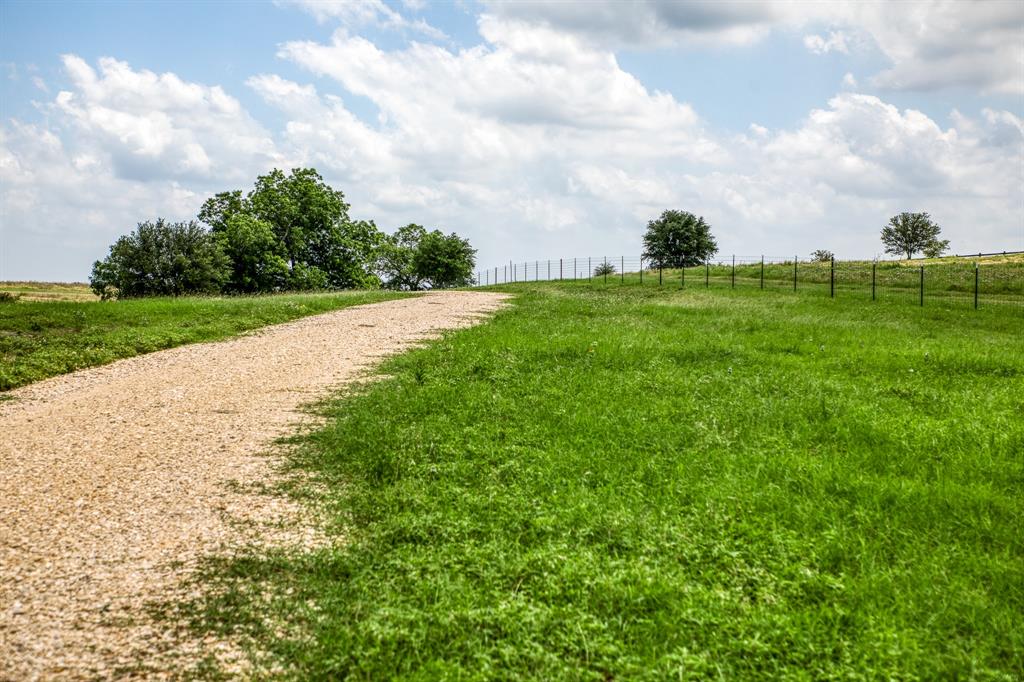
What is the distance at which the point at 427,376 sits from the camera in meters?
12.9

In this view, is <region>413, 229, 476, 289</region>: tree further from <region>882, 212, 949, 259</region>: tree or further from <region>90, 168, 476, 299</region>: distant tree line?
<region>882, 212, 949, 259</region>: tree

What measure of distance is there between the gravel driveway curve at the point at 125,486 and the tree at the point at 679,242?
74.6 m

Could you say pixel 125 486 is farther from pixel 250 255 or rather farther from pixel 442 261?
pixel 442 261

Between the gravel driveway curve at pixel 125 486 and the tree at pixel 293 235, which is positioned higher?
the tree at pixel 293 235

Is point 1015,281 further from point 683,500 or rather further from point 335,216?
point 335,216

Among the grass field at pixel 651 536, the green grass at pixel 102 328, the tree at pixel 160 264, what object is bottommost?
the grass field at pixel 651 536

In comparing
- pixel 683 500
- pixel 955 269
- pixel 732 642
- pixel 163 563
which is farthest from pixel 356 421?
pixel 955 269

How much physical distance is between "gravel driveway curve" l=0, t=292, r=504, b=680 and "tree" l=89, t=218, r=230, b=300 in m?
22.7

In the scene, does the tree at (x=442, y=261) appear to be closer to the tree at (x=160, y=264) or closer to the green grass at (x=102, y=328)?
the tree at (x=160, y=264)

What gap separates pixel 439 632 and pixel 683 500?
329 cm

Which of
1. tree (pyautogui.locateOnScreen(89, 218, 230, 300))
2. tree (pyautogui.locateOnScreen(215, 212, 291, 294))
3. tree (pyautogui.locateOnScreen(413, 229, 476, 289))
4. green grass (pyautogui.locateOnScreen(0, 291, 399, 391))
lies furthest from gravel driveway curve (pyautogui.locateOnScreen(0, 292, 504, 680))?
tree (pyautogui.locateOnScreen(413, 229, 476, 289))

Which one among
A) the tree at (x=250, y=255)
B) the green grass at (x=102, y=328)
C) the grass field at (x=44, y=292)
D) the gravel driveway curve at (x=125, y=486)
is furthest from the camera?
the tree at (x=250, y=255)

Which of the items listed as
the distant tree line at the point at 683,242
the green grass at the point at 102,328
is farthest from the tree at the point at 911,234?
the green grass at the point at 102,328

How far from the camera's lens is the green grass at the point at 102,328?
14.7 meters
